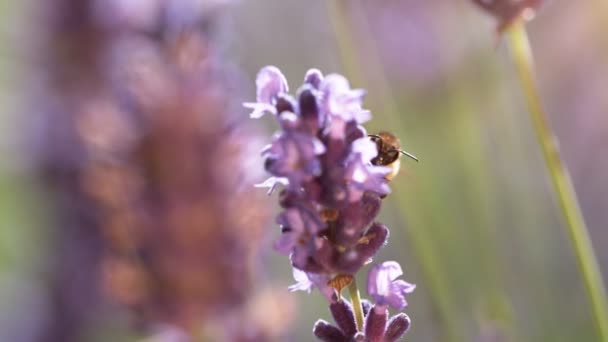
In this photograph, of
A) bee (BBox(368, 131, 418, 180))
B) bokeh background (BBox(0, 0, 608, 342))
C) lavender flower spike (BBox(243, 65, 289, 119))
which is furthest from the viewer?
bokeh background (BBox(0, 0, 608, 342))

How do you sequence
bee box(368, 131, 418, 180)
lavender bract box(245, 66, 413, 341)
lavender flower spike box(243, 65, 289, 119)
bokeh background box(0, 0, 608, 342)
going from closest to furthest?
lavender bract box(245, 66, 413, 341) < lavender flower spike box(243, 65, 289, 119) < bee box(368, 131, 418, 180) < bokeh background box(0, 0, 608, 342)

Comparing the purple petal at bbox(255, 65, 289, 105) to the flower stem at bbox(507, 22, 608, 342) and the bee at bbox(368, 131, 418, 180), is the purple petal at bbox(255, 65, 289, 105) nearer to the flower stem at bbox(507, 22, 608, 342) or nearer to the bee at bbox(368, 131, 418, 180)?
the bee at bbox(368, 131, 418, 180)

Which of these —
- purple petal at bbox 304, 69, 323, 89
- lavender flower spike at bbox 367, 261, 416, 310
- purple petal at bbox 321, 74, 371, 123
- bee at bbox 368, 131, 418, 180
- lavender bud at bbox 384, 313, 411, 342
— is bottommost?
lavender bud at bbox 384, 313, 411, 342

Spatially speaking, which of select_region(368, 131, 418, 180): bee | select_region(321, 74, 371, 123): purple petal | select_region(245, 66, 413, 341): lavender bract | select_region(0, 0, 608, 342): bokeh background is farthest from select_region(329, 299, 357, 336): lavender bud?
select_region(0, 0, 608, 342): bokeh background

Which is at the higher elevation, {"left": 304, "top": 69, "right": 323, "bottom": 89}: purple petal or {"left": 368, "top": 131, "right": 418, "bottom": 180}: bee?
{"left": 368, "top": 131, "right": 418, "bottom": 180}: bee

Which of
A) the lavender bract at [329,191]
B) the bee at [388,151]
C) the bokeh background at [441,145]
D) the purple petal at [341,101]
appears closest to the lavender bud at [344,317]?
the lavender bract at [329,191]

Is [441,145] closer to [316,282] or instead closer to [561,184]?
[561,184]

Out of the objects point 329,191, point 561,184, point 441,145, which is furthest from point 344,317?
point 441,145
